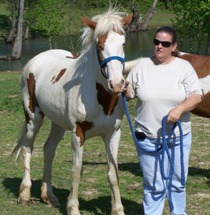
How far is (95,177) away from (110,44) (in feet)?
8.64

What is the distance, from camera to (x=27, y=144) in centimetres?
612

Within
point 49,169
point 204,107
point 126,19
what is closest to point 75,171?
point 49,169

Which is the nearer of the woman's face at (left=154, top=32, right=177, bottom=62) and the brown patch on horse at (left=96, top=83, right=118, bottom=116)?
the woman's face at (left=154, top=32, right=177, bottom=62)

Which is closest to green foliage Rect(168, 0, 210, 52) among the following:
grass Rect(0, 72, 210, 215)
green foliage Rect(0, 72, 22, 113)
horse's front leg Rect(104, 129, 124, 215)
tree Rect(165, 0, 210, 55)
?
tree Rect(165, 0, 210, 55)

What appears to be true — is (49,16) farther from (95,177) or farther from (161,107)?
(161,107)

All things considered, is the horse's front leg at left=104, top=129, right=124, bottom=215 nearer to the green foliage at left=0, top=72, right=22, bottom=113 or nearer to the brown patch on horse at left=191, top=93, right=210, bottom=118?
the brown patch on horse at left=191, top=93, right=210, bottom=118

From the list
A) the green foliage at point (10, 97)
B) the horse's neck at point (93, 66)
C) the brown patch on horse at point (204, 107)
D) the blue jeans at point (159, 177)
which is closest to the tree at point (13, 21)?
the green foliage at point (10, 97)

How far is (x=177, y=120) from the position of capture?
4.04 m

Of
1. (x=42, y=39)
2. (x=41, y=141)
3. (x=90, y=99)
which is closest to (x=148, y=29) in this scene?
(x=42, y=39)

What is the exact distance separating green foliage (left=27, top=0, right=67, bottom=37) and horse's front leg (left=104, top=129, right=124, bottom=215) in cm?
3310

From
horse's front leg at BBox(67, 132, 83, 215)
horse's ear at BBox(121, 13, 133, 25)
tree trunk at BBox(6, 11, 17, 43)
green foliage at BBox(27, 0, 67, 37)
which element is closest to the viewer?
horse's ear at BBox(121, 13, 133, 25)

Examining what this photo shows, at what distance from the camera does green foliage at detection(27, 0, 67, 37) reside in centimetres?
3781

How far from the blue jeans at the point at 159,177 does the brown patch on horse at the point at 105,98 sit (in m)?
0.68

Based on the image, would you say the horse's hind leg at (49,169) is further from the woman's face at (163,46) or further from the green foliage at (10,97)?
the green foliage at (10,97)
